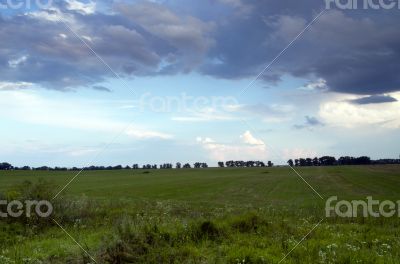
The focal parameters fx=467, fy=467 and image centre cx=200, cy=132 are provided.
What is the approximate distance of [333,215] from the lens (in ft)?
71.2

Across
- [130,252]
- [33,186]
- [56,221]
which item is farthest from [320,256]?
[33,186]

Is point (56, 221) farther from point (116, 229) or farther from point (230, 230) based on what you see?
point (230, 230)

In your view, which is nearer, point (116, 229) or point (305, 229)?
point (116, 229)

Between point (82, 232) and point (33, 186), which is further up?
point (33, 186)

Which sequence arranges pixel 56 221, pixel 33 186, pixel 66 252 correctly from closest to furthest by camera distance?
pixel 66 252 → pixel 56 221 → pixel 33 186

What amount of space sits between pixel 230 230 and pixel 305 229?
2858 mm

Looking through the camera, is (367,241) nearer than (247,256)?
No

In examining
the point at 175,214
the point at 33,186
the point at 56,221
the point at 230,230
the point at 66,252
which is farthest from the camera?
the point at 175,214

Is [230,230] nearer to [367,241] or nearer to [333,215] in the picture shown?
[367,241]

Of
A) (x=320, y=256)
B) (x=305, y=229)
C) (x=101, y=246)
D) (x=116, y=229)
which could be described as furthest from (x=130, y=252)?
(x=305, y=229)

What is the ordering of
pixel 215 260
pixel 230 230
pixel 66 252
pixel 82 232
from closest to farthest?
pixel 215 260, pixel 66 252, pixel 230 230, pixel 82 232

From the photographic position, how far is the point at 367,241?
49.3 ft

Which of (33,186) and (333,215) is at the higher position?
(33,186)

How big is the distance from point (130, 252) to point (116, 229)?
2.05m
